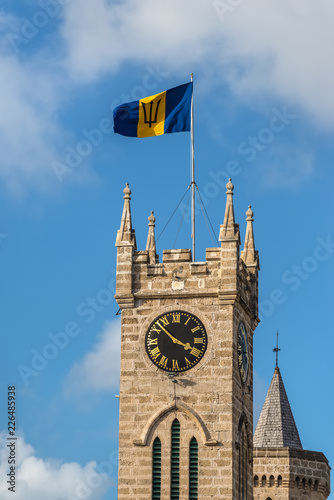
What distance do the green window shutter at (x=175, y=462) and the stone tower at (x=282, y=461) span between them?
88.9 feet

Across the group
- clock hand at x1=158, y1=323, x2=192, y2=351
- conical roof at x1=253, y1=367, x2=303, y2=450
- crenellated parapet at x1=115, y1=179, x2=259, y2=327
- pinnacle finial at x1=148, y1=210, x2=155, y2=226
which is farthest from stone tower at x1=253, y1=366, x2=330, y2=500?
clock hand at x1=158, y1=323, x2=192, y2=351

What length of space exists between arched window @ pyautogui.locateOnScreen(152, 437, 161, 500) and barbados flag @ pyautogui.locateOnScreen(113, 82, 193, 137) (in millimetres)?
14920

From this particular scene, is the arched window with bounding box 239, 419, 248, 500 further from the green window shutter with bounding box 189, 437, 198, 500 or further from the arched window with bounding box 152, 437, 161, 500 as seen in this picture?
the arched window with bounding box 152, 437, 161, 500

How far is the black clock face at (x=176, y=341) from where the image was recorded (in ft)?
237

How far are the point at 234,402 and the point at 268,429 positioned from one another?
27.9 meters

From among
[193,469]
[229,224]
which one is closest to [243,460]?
[193,469]

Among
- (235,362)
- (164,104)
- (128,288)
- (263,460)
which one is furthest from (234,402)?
(263,460)

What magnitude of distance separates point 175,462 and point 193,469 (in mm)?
895

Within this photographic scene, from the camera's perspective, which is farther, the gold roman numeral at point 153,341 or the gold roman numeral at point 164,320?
the gold roman numeral at point 164,320

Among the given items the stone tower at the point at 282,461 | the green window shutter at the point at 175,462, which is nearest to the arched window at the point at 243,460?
the green window shutter at the point at 175,462

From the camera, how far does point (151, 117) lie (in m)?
75.9

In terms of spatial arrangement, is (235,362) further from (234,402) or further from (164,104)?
(164,104)

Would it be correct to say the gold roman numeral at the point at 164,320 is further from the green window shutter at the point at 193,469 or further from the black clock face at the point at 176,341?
the green window shutter at the point at 193,469

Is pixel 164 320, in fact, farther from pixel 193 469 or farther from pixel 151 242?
pixel 193 469
